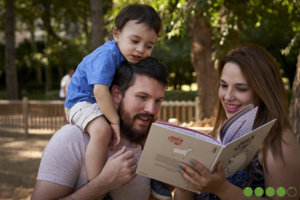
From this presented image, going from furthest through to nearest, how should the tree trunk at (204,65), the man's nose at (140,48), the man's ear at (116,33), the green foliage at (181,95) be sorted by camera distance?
the green foliage at (181,95) → the tree trunk at (204,65) → the man's ear at (116,33) → the man's nose at (140,48)

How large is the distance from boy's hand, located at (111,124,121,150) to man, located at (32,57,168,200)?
4cm

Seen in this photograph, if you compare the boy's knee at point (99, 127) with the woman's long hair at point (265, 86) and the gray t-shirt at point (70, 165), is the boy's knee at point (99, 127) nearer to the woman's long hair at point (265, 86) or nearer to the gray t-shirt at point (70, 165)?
the gray t-shirt at point (70, 165)

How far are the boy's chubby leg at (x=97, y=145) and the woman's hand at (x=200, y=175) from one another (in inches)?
22.2

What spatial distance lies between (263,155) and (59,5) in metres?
23.8

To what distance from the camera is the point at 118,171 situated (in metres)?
1.98

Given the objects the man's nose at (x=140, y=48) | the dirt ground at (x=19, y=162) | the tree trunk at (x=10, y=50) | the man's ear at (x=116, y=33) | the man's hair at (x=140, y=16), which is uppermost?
the man's hair at (x=140, y=16)

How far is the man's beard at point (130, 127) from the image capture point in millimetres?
2162

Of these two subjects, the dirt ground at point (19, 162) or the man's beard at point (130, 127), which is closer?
the man's beard at point (130, 127)

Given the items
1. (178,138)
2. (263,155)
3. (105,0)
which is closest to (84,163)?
(178,138)

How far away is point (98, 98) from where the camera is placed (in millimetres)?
2273

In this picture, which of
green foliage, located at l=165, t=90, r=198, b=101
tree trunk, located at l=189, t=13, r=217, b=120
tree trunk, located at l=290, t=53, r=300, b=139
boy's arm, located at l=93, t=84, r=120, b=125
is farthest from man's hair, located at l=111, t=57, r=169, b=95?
green foliage, located at l=165, t=90, r=198, b=101

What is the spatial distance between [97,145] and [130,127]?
235 mm

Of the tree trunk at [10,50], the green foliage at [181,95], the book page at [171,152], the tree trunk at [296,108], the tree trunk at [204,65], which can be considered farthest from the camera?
the tree trunk at [10,50]

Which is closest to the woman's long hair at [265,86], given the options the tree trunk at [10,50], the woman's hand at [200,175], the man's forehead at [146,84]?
the woman's hand at [200,175]
